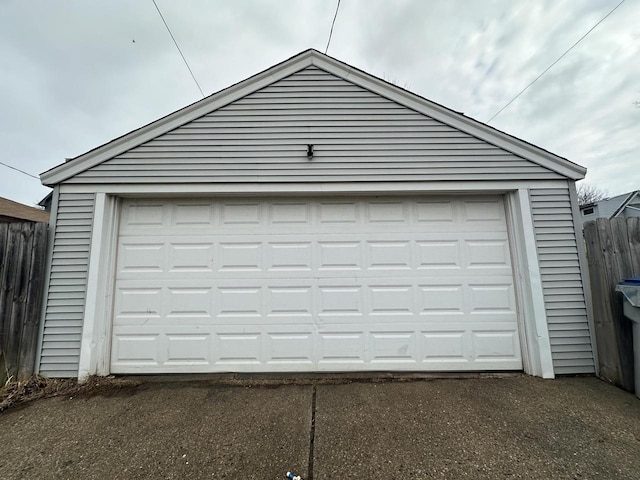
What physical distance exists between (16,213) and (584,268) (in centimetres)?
1711

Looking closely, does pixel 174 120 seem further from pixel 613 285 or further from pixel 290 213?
pixel 613 285

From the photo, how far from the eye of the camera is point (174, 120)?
3361 millimetres

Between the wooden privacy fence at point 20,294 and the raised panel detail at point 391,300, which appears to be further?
the raised panel detail at point 391,300

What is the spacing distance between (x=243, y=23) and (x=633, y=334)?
787cm

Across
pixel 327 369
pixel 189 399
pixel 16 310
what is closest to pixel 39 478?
pixel 189 399

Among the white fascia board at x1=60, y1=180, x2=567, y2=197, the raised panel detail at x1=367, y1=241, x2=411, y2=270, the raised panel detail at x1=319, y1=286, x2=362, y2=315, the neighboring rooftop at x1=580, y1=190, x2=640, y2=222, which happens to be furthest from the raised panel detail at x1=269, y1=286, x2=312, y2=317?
the neighboring rooftop at x1=580, y1=190, x2=640, y2=222

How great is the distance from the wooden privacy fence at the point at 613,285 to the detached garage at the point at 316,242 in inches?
5.8

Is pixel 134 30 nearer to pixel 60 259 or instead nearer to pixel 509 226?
pixel 60 259

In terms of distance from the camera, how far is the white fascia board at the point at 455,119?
3281 millimetres

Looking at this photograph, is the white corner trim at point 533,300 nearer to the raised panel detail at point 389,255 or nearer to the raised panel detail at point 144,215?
the raised panel detail at point 389,255

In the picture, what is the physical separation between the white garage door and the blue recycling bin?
0.98 m

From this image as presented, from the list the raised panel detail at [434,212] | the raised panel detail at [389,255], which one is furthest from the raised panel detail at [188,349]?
the raised panel detail at [434,212]

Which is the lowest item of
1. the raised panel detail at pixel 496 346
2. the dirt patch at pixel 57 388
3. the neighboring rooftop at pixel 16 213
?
the dirt patch at pixel 57 388

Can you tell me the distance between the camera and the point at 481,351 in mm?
3211
